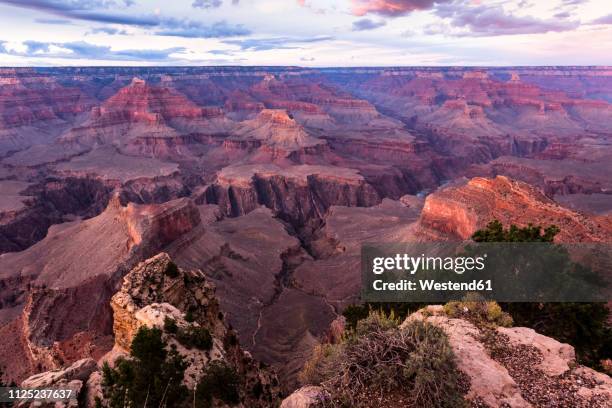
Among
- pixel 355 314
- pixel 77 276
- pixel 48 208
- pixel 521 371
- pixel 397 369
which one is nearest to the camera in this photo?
pixel 397 369

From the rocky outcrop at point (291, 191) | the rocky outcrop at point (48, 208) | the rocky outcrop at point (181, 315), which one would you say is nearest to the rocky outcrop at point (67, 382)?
the rocky outcrop at point (181, 315)

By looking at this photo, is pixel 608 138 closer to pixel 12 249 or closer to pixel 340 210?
pixel 340 210

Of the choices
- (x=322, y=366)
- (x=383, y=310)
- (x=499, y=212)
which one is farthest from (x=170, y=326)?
(x=499, y=212)

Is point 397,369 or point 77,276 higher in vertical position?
point 397,369

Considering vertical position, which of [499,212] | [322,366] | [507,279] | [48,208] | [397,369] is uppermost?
[397,369]

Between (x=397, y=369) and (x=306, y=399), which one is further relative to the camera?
(x=397, y=369)

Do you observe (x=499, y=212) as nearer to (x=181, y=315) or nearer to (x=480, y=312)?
(x=480, y=312)

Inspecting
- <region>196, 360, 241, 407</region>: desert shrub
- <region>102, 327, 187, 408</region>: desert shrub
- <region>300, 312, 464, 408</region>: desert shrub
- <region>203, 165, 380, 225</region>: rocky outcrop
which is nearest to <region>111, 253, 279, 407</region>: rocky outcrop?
<region>102, 327, 187, 408</region>: desert shrub
